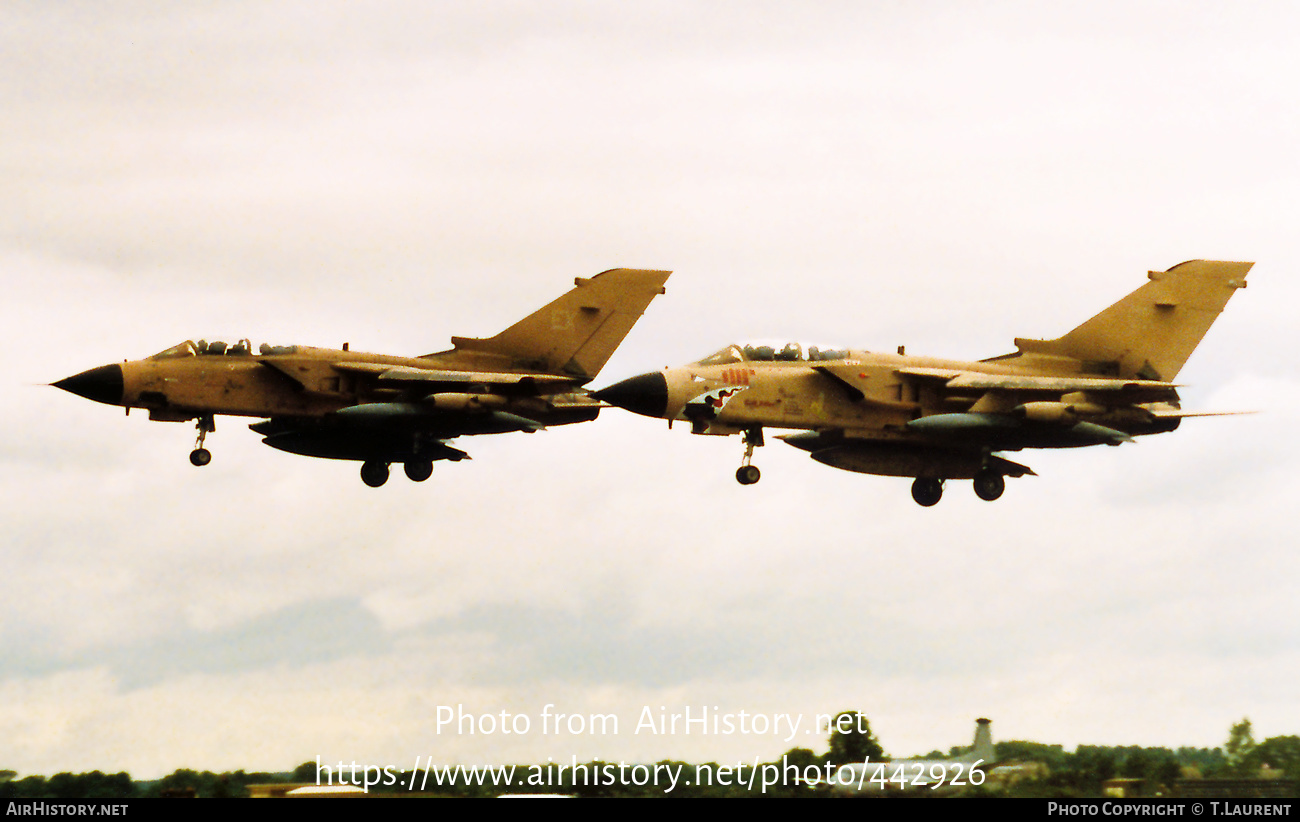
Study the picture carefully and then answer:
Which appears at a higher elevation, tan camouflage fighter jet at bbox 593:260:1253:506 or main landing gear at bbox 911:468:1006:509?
tan camouflage fighter jet at bbox 593:260:1253:506

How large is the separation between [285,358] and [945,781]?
18197mm

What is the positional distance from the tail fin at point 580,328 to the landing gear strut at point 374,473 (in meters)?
3.51

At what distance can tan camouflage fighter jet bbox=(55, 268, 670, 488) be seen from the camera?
46844 millimetres

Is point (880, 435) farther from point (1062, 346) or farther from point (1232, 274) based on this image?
point (1232, 274)

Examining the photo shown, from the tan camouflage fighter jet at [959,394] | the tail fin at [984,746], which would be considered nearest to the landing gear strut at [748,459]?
the tan camouflage fighter jet at [959,394]

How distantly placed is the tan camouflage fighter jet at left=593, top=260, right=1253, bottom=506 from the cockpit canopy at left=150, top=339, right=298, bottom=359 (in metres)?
8.29

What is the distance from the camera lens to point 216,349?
1866 inches

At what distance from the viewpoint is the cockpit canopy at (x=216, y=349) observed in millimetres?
47100

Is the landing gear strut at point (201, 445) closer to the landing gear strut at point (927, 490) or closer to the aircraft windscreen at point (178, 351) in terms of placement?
the aircraft windscreen at point (178, 351)

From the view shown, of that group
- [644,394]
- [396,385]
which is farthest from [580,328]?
[644,394]

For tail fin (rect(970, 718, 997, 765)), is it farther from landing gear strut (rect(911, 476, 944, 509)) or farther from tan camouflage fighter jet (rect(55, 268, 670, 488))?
tan camouflage fighter jet (rect(55, 268, 670, 488))

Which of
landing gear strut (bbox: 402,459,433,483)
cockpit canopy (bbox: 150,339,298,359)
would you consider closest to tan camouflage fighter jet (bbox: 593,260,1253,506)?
landing gear strut (bbox: 402,459,433,483)
